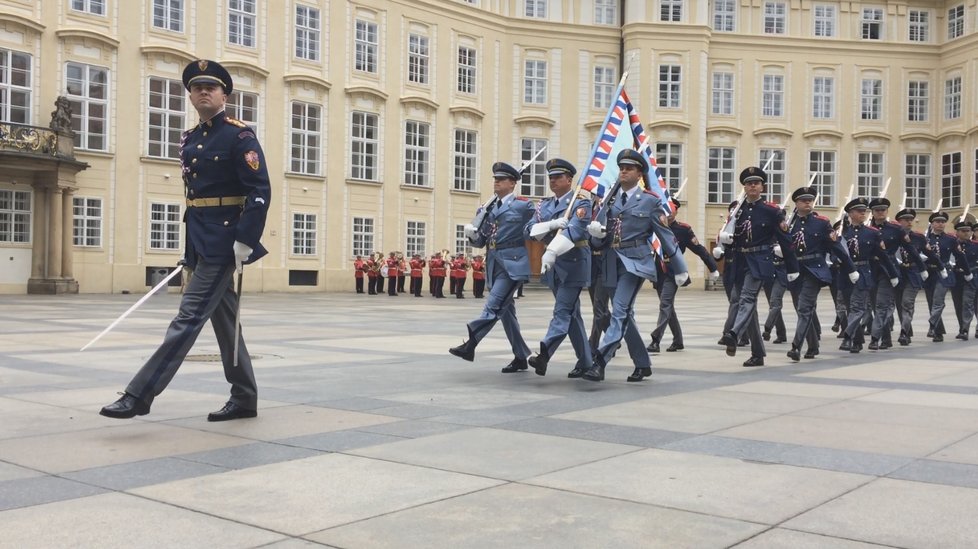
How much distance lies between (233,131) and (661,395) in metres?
4.14

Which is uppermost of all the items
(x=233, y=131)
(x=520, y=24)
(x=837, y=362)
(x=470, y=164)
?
(x=520, y=24)

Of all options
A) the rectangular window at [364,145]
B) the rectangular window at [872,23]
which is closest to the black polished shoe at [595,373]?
the rectangular window at [364,145]

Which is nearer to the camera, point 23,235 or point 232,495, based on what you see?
point 232,495

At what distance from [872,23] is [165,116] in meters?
34.7

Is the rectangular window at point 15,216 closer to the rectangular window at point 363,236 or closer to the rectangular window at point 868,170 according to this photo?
the rectangular window at point 363,236

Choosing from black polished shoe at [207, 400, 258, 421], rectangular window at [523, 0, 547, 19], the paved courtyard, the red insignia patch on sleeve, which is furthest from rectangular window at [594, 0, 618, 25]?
black polished shoe at [207, 400, 258, 421]

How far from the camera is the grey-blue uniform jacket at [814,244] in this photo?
1312 cm

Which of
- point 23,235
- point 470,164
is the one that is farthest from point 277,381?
point 470,164


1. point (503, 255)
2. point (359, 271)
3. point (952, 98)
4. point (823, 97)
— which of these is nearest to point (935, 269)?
point (503, 255)

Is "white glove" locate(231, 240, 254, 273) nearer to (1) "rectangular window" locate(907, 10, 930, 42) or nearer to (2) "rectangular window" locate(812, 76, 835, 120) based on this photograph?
(2) "rectangular window" locate(812, 76, 835, 120)

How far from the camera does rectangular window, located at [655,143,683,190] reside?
48812mm

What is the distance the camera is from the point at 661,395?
874 cm

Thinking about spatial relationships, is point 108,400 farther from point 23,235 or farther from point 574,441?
point 23,235

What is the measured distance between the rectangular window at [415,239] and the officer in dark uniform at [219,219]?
36.0 metres
